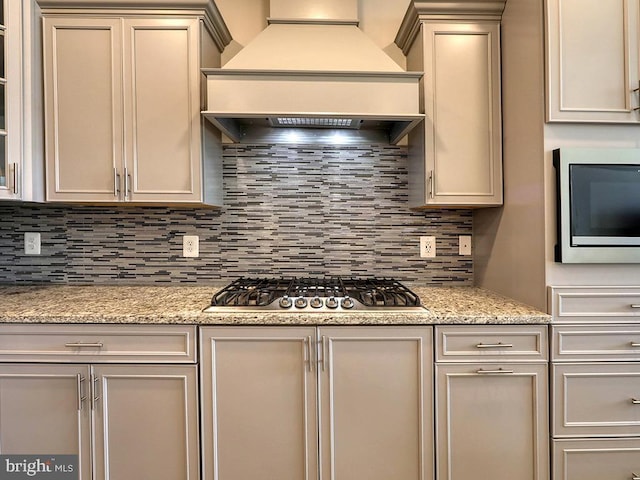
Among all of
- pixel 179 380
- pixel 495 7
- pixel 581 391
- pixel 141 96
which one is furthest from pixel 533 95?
pixel 179 380

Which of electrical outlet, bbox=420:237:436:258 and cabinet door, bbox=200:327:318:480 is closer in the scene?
cabinet door, bbox=200:327:318:480

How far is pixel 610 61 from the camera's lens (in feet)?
4.68

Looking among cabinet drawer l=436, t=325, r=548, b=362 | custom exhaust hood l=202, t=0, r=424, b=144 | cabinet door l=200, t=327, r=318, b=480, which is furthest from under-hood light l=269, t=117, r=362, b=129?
cabinet drawer l=436, t=325, r=548, b=362

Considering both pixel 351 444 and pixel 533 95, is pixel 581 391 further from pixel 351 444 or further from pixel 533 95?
pixel 533 95

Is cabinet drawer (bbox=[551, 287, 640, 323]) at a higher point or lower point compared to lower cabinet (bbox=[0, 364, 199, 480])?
higher

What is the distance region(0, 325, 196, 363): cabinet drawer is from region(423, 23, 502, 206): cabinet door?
1304 millimetres

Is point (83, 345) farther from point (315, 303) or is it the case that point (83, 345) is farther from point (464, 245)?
A: point (464, 245)

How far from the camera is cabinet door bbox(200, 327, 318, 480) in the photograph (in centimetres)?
144

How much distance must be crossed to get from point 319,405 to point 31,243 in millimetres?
1882

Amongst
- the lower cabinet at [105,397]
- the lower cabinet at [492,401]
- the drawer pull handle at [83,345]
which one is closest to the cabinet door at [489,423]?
the lower cabinet at [492,401]

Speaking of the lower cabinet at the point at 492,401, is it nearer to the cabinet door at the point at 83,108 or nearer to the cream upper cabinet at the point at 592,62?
the cream upper cabinet at the point at 592,62

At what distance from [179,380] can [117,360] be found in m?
0.26

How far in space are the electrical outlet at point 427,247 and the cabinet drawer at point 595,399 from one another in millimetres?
855

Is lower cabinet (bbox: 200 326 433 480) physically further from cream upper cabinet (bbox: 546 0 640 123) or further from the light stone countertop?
cream upper cabinet (bbox: 546 0 640 123)
